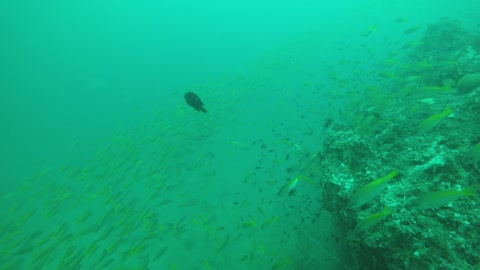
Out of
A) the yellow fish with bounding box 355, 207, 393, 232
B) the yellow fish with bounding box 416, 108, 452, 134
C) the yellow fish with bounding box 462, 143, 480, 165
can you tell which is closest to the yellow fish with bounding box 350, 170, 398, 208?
the yellow fish with bounding box 355, 207, 393, 232

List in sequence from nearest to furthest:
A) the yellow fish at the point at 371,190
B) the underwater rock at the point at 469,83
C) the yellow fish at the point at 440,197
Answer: the yellow fish at the point at 440,197, the yellow fish at the point at 371,190, the underwater rock at the point at 469,83

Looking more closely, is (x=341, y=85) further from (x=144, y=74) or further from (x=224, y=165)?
(x=144, y=74)

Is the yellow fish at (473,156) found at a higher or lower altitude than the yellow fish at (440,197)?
lower

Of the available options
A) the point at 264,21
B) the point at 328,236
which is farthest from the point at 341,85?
the point at 264,21

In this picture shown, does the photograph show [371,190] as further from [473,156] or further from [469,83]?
[469,83]

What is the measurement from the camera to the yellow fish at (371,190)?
9.23 feet

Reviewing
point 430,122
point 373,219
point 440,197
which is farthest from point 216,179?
point 440,197

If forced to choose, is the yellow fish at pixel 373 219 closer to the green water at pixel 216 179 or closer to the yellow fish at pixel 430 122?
the green water at pixel 216 179

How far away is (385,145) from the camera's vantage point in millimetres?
5039

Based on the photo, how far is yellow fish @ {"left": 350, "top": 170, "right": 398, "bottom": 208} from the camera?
2814 millimetres

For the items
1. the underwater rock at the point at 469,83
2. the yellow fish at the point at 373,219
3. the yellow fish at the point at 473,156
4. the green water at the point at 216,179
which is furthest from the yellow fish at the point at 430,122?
the underwater rock at the point at 469,83

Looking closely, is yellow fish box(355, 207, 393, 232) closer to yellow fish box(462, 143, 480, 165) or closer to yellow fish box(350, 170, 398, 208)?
yellow fish box(350, 170, 398, 208)

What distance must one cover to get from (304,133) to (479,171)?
7183 mm

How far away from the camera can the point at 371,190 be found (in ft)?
9.45
